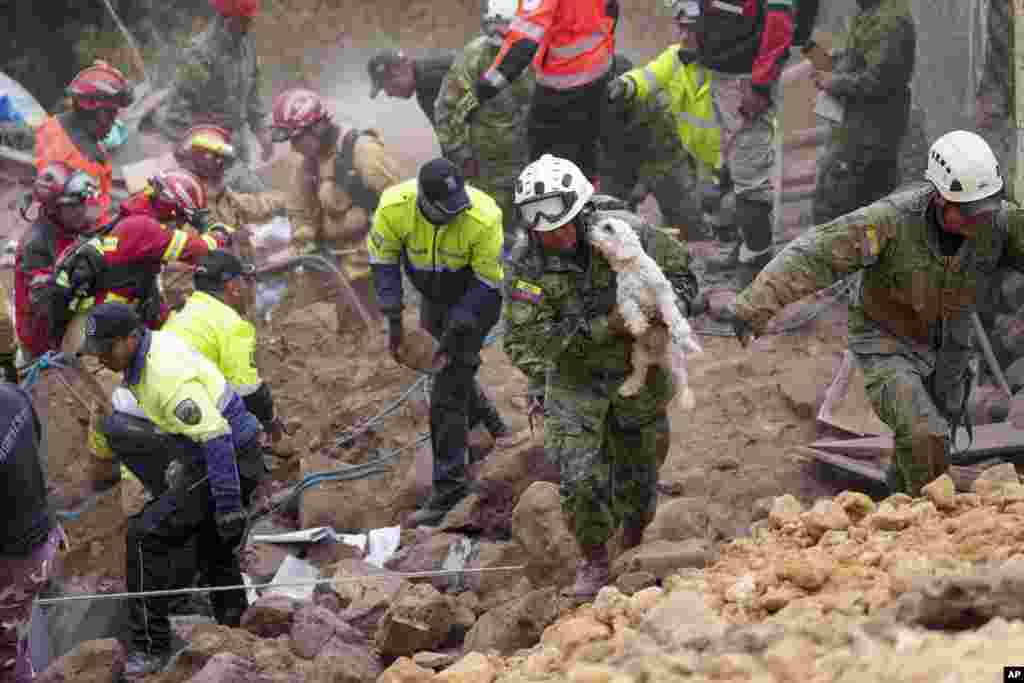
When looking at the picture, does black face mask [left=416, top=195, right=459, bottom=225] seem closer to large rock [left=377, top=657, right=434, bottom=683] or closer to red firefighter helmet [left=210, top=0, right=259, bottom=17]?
large rock [left=377, top=657, right=434, bottom=683]

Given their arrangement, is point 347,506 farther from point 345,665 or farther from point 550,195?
point 550,195

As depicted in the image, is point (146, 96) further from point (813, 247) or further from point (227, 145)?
point (813, 247)

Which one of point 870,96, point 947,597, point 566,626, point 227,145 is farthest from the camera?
point 227,145

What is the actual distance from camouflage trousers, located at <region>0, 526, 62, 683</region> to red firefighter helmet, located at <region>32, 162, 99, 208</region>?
11.2 feet

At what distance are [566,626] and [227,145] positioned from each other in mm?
6851

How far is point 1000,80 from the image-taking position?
907 centimetres

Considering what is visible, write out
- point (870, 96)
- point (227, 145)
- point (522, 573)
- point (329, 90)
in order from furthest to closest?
point (329, 90)
point (227, 145)
point (870, 96)
point (522, 573)

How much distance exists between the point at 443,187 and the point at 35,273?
124 inches

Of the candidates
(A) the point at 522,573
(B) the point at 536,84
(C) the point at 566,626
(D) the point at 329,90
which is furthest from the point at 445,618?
(D) the point at 329,90

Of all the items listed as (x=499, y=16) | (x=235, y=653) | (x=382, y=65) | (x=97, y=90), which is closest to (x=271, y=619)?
(x=235, y=653)

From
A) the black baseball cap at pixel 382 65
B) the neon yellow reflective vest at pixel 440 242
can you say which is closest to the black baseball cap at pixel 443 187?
the neon yellow reflective vest at pixel 440 242

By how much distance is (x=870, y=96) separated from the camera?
1020 cm

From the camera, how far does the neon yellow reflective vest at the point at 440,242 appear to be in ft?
27.6

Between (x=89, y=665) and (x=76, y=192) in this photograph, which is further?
(x=76, y=192)
